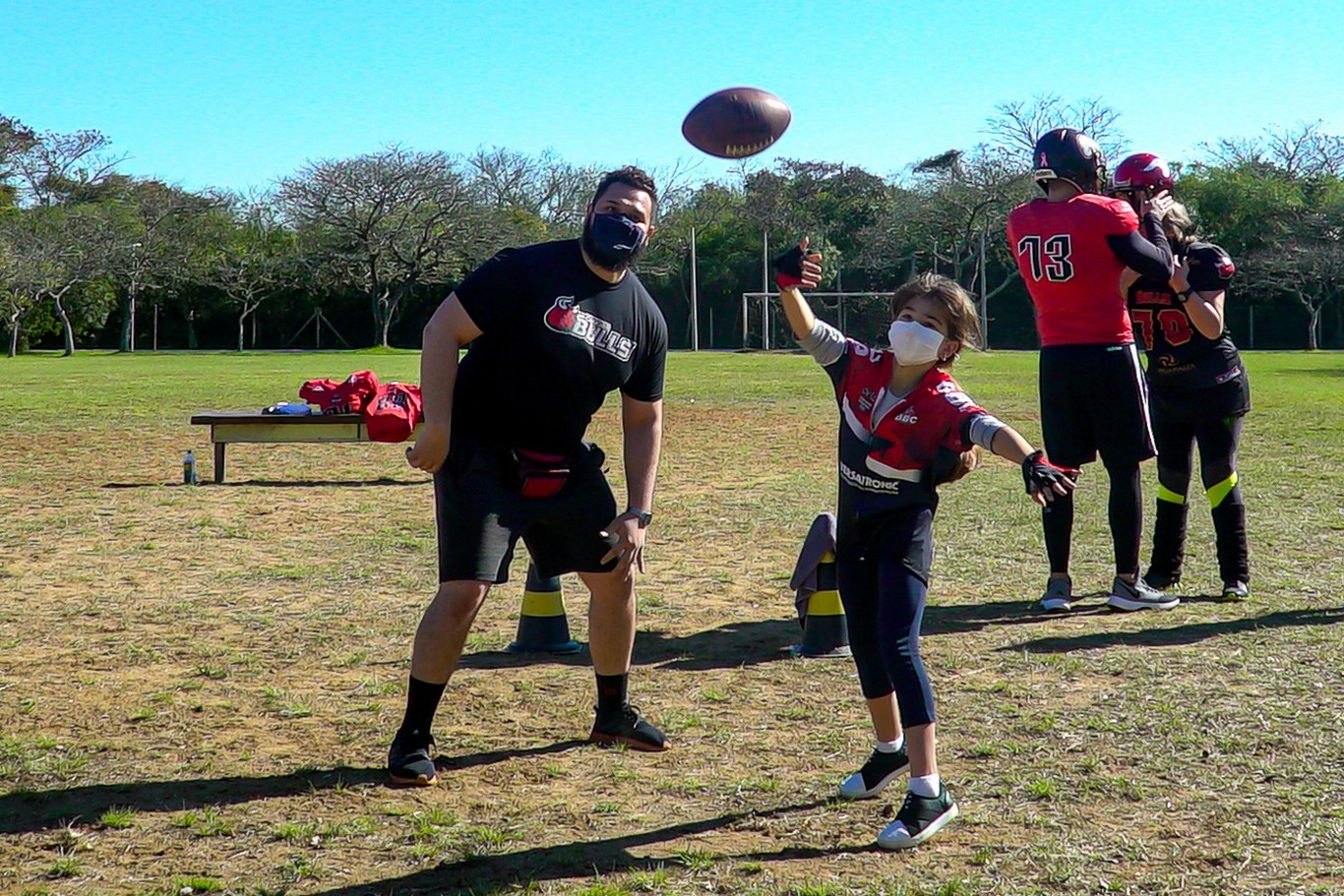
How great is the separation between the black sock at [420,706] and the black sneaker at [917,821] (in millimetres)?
1518

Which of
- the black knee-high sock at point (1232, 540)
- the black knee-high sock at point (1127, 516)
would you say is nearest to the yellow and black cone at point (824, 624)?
the black knee-high sock at point (1127, 516)

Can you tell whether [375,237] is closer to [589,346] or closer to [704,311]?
[704,311]

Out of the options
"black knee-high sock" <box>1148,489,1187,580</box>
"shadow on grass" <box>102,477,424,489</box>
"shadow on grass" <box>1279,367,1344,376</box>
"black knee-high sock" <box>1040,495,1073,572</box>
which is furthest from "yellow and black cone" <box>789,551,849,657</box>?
"shadow on grass" <box>1279,367,1344,376</box>

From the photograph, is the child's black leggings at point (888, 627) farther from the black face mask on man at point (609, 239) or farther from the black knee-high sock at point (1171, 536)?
the black knee-high sock at point (1171, 536)

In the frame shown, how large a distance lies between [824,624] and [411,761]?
2286 millimetres

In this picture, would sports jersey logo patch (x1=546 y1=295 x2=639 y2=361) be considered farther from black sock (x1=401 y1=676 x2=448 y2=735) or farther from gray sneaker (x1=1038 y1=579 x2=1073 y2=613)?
gray sneaker (x1=1038 y1=579 x2=1073 y2=613)

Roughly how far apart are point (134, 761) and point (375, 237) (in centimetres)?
6246

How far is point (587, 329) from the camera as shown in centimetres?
441

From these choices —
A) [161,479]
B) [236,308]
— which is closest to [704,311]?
[236,308]

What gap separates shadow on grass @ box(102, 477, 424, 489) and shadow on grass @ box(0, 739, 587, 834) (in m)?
7.83

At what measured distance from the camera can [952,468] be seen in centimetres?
399

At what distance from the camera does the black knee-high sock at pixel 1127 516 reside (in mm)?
6840

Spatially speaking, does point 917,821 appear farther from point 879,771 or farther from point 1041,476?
point 1041,476

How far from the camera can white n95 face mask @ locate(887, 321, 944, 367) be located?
4.01 metres
